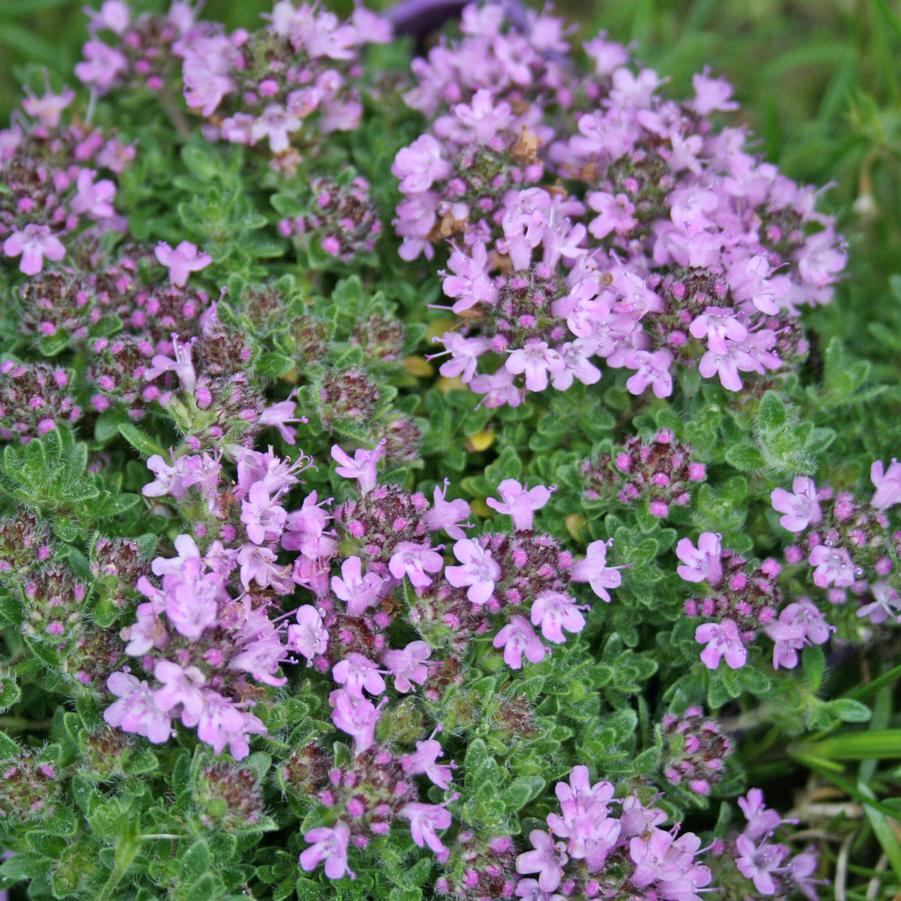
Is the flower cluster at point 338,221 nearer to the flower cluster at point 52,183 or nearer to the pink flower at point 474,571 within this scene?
the flower cluster at point 52,183

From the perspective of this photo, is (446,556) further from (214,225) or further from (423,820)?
(214,225)

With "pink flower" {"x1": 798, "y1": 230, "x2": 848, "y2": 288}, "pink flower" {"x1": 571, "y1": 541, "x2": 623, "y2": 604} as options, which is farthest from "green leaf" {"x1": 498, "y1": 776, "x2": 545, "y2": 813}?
"pink flower" {"x1": 798, "y1": 230, "x2": 848, "y2": 288}

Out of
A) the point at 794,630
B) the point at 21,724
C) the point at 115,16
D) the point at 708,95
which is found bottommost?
the point at 21,724

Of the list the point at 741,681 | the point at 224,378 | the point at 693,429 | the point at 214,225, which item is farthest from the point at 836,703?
the point at 214,225

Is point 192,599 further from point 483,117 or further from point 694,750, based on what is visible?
point 483,117

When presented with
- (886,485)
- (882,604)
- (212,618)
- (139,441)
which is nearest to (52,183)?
(139,441)

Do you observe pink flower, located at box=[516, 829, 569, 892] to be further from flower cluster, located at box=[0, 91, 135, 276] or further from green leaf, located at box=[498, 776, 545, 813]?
flower cluster, located at box=[0, 91, 135, 276]
